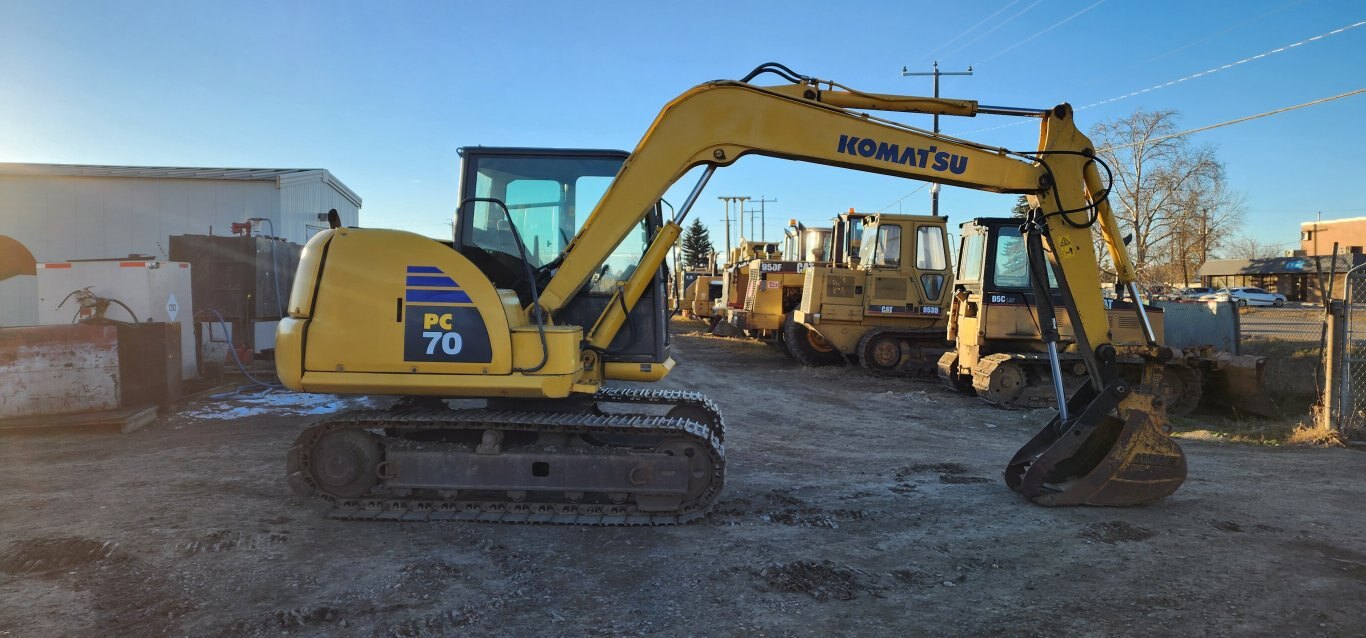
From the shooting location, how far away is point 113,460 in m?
7.27

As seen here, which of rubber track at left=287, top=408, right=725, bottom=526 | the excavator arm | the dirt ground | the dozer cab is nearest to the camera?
the dirt ground

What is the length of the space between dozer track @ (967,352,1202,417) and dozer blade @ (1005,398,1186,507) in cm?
530

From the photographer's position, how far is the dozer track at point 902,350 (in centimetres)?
1528

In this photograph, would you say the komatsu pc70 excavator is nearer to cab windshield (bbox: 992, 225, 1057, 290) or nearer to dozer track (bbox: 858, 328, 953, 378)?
cab windshield (bbox: 992, 225, 1057, 290)

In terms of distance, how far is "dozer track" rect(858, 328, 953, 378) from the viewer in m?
15.3

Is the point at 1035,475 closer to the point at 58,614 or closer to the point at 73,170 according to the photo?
the point at 58,614

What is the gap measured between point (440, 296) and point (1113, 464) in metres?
4.76

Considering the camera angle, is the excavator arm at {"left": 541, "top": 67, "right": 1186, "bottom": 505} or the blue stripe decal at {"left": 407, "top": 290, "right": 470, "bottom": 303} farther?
the excavator arm at {"left": 541, "top": 67, "right": 1186, "bottom": 505}

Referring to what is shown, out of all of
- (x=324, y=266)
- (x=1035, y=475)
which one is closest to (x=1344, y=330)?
(x=1035, y=475)

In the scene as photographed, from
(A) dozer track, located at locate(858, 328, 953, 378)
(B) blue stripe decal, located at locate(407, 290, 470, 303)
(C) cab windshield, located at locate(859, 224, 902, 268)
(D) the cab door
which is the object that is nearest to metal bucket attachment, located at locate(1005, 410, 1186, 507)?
(B) blue stripe decal, located at locate(407, 290, 470, 303)

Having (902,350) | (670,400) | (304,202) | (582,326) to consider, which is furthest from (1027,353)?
(304,202)

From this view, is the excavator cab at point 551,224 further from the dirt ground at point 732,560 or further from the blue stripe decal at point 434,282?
the dirt ground at point 732,560

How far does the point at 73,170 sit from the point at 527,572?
18.6 meters

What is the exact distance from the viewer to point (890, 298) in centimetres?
1552
